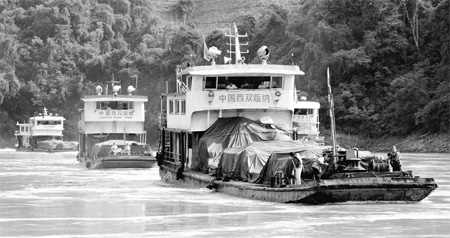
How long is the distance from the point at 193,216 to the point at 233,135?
758 centimetres

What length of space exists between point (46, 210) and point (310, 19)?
208ft

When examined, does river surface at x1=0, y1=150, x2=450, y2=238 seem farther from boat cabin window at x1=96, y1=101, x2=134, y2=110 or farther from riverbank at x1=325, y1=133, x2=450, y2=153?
riverbank at x1=325, y1=133, x2=450, y2=153

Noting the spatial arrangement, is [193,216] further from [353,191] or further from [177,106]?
[177,106]

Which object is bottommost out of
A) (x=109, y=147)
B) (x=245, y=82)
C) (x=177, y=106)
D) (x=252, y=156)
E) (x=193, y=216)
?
(x=193, y=216)

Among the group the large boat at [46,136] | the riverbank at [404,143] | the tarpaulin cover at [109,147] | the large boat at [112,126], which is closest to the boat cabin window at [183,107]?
the large boat at [112,126]

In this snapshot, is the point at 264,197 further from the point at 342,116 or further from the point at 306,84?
the point at 306,84

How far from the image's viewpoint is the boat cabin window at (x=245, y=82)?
33062 millimetres

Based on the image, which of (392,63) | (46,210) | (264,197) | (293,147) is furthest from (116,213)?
(392,63)

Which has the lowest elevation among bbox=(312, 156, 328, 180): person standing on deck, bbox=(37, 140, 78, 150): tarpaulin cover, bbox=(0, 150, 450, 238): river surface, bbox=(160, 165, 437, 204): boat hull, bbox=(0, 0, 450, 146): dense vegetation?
bbox=(0, 150, 450, 238): river surface

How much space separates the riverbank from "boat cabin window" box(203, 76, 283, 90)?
35743 millimetres

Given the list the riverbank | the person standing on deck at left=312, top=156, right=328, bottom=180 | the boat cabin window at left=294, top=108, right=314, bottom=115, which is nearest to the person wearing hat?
the person standing on deck at left=312, top=156, right=328, bottom=180

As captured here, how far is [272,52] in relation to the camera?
93625mm

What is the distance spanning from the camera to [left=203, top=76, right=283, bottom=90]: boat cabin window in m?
33.1

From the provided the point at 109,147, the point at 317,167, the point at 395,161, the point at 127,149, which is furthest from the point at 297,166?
the point at 109,147
